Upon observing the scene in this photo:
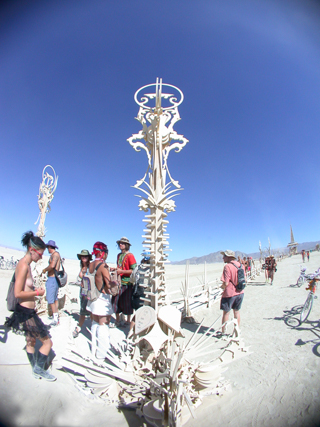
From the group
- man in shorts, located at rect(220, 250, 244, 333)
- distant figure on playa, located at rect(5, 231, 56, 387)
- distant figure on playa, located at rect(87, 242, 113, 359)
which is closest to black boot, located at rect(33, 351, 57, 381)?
distant figure on playa, located at rect(5, 231, 56, 387)

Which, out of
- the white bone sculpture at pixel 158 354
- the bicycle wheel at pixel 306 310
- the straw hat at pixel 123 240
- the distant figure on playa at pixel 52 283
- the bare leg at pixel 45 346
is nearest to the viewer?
the white bone sculpture at pixel 158 354

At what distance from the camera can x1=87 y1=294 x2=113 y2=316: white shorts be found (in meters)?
3.22

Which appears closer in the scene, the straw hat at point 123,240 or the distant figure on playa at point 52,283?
the straw hat at point 123,240

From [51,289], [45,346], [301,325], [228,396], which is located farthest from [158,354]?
[301,325]

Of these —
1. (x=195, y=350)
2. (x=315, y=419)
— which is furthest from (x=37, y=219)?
(x=315, y=419)

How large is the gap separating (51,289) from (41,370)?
6.86 ft

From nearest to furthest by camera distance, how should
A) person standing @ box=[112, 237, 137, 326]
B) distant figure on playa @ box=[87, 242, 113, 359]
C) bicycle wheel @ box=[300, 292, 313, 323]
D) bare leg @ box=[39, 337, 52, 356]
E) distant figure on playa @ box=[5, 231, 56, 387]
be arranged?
distant figure on playa @ box=[5, 231, 56, 387], bare leg @ box=[39, 337, 52, 356], distant figure on playa @ box=[87, 242, 113, 359], person standing @ box=[112, 237, 137, 326], bicycle wheel @ box=[300, 292, 313, 323]

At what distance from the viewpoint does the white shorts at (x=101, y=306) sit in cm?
322

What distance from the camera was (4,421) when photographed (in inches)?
75.2

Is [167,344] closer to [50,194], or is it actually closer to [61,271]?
[61,271]

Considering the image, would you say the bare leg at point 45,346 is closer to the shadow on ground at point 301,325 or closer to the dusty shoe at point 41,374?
the dusty shoe at point 41,374

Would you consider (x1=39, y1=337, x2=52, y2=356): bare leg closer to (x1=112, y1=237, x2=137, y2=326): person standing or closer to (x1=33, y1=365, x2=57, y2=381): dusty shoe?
(x1=33, y1=365, x2=57, y2=381): dusty shoe

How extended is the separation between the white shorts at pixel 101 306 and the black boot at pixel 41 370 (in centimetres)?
81

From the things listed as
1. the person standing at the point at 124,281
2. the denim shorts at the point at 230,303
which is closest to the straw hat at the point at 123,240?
the person standing at the point at 124,281
